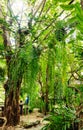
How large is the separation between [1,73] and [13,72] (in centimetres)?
483

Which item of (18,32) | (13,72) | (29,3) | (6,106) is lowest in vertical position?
(6,106)

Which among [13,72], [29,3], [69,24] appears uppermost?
[29,3]

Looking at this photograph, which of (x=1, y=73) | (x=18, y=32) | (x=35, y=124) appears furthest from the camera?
(x=35, y=124)

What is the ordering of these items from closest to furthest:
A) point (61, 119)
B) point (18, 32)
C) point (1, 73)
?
1. point (61, 119)
2. point (18, 32)
3. point (1, 73)

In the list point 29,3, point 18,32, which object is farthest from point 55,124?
point 29,3

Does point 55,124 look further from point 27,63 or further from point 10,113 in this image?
point 10,113

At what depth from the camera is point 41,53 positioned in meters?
1.11

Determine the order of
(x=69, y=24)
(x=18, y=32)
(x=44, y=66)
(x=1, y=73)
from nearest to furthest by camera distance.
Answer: (x=69, y=24) < (x=44, y=66) < (x=18, y=32) < (x=1, y=73)

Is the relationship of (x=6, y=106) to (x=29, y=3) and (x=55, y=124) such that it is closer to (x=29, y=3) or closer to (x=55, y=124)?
(x=29, y=3)

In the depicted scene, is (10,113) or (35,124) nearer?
(10,113)

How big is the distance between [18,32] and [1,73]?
14.2ft

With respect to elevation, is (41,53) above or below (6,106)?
above

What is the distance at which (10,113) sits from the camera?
19.8ft

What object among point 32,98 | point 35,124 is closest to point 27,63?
point 32,98
